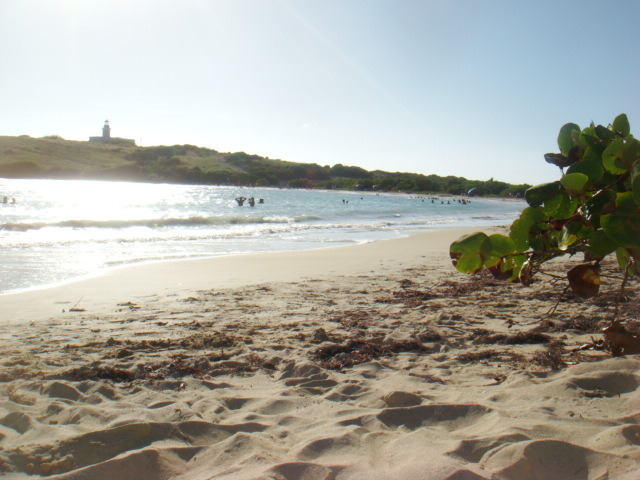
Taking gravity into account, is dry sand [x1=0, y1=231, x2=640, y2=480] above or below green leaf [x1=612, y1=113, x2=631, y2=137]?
below

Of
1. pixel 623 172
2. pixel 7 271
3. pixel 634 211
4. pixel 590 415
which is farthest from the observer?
pixel 7 271

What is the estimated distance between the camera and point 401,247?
1265 cm

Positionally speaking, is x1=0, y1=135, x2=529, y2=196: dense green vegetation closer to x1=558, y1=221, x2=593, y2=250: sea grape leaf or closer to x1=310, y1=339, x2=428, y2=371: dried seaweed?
x1=310, y1=339, x2=428, y2=371: dried seaweed

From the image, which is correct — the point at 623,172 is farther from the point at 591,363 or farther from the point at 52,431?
the point at 52,431

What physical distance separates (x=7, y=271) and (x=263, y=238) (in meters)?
8.29

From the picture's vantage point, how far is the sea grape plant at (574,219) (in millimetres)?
1854

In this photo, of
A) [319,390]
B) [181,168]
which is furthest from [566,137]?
[181,168]

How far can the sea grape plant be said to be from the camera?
185 cm

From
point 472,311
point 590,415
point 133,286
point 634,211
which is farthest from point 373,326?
point 133,286

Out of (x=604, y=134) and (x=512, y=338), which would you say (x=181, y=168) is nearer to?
(x=512, y=338)

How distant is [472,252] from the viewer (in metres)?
2.01

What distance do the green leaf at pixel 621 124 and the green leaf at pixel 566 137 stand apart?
15 cm

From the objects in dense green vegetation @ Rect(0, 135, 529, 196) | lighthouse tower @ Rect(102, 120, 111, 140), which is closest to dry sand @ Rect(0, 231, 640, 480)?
dense green vegetation @ Rect(0, 135, 529, 196)

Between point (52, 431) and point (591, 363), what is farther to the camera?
point (591, 363)
